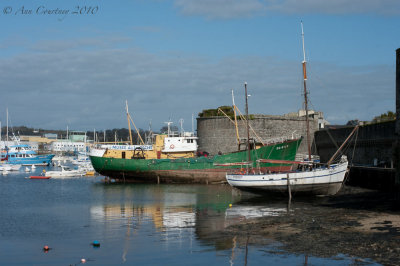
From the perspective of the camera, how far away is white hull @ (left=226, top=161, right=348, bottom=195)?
25.5m

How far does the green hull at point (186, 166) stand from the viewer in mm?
38991

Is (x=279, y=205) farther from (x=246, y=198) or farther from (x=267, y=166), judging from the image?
(x=267, y=166)

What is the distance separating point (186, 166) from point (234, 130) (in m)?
7.70

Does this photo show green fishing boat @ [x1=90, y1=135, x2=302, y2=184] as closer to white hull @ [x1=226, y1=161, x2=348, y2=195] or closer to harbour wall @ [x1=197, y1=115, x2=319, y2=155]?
harbour wall @ [x1=197, y1=115, x2=319, y2=155]

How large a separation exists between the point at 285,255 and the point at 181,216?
8.90 meters

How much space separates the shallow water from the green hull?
7.73 metres

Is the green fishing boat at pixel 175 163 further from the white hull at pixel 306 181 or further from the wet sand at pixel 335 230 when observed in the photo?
the wet sand at pixel 335 230

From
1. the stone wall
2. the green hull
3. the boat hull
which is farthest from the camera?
the boat hull

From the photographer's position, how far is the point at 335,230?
16344mm

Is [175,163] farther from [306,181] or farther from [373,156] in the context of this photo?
[306,181]

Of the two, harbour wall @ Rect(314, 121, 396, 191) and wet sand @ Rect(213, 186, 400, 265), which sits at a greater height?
harbour wall @ Rect(314, 121, 396, 191)

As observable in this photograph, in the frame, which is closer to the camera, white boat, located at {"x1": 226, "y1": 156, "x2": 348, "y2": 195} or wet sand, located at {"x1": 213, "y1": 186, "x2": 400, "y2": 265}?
wet sand, located at {"x1": 213, "y1": 186, "x2": 400, "y2": 265}

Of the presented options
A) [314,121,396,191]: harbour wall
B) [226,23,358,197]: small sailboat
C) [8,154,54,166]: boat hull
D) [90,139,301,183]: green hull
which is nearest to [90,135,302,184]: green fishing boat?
[90,139,301,183]: green hull

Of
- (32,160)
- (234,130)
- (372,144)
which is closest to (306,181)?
(372,144)
